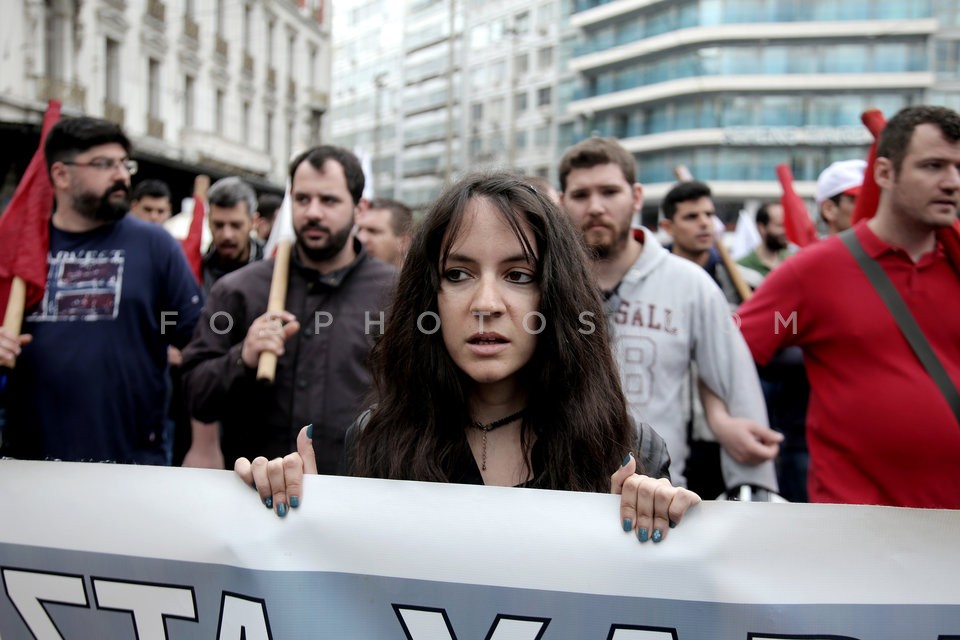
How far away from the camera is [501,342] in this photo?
5.82 ft

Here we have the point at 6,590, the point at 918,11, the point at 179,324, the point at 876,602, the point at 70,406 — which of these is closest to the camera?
the point at 876,602

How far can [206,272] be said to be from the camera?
5.59m

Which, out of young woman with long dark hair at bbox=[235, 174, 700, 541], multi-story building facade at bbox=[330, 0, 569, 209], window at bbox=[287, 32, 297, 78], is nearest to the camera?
young woman with long dark hair at bbox=[235, 174, 700, 541]

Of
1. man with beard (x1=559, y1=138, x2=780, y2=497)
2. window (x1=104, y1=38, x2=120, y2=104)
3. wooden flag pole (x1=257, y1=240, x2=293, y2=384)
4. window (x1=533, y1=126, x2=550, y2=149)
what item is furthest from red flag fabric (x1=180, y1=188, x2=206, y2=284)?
window (x1=533, y1=126, x2=550, y2=149)

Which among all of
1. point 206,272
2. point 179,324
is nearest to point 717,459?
point 179,324

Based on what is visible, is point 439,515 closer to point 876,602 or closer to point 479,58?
point 876,602

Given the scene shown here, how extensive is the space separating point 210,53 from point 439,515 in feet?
58.0

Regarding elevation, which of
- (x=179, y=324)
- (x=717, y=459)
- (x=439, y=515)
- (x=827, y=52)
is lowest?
(x=717, y=459)

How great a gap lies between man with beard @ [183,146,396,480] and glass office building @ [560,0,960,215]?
146ft

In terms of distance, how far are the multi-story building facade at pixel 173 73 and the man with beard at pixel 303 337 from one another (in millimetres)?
7748

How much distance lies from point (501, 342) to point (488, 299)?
99mm

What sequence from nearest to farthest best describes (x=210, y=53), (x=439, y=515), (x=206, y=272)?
(x=439, y=515), (x=206, y=272), (x=210, y=53)

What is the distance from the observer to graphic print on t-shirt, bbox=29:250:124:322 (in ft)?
10.9

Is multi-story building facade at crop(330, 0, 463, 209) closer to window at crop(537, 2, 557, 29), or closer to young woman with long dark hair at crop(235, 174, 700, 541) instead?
window at crop(537, 2, 557, 29)
